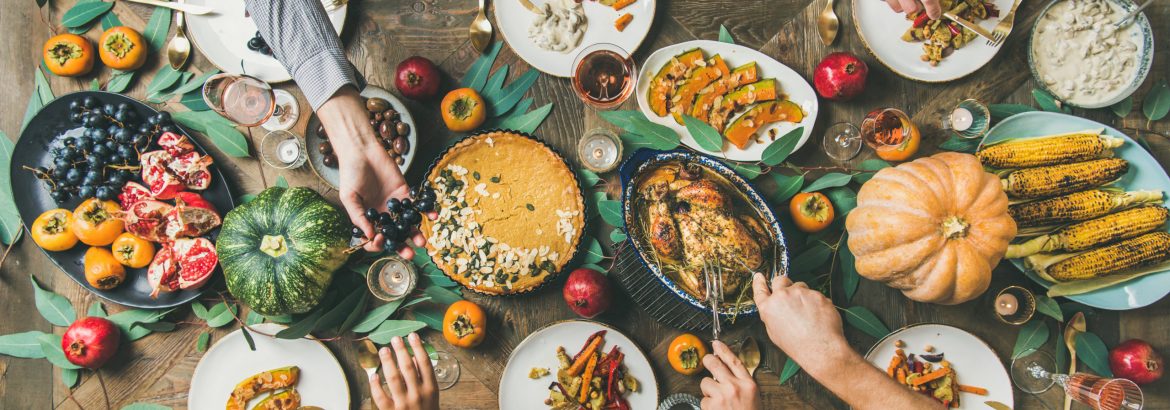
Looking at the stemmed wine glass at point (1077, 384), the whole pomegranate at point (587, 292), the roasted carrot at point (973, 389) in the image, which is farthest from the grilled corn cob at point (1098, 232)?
the whole pomegranate at point (587, 292)

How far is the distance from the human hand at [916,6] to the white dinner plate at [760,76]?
0.41m

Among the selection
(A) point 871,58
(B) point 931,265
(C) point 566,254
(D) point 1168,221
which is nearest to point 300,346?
(C) point 566,254

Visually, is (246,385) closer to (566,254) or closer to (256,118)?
(256,118)

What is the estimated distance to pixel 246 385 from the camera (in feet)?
6.56

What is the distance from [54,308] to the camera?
6.89 feet

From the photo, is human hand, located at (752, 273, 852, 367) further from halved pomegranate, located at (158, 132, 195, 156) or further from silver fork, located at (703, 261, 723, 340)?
halved pomegranate, located at (158, 132, 195, 156)

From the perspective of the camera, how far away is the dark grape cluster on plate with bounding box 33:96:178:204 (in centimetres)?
200

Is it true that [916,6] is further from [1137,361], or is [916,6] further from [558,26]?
[1137,361]

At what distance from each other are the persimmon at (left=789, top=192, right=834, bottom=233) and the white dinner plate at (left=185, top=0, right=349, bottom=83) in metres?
1.76

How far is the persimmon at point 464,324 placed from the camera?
1.96 metres

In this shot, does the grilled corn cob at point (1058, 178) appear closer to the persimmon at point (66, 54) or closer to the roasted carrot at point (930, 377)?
the roasted carrot at point (930, 377)

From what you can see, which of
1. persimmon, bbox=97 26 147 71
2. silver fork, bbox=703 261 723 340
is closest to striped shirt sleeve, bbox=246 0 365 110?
persimmon, bbox=97 26 147 71

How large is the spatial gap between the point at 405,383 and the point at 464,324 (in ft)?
1.21

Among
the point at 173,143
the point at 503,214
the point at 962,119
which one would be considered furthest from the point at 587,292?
the point at 173,143
